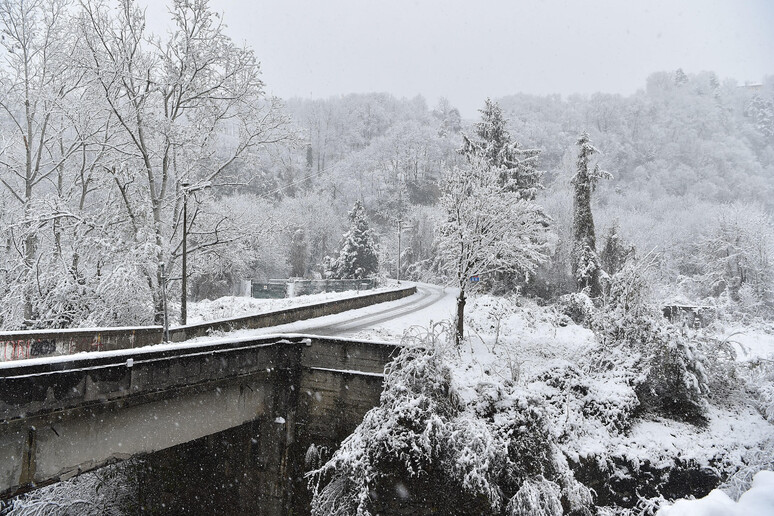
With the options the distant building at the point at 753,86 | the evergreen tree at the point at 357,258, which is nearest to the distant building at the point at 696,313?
the evergreen tree at the point at 357,258

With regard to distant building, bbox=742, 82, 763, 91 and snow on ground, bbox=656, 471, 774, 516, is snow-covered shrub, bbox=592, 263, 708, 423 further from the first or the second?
distant building, bbox=742, 82, 763, 91

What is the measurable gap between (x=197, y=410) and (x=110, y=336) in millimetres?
4186

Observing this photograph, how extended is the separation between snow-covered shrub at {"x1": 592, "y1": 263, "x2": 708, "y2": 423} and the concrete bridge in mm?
6940

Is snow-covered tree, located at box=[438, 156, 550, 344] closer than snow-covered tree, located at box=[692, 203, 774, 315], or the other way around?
snow-covered tree, located at box=[438, 156, 550, 344]

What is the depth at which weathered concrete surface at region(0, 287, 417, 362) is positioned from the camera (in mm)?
9992

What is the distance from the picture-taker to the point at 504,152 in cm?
3142

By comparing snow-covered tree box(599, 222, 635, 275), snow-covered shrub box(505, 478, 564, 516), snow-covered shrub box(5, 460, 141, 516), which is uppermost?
snow-covered tree box(599, 222, 635, 275)

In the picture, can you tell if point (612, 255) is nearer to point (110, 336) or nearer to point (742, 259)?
point (742, 259)

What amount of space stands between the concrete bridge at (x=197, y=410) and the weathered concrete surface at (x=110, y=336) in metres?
3.22

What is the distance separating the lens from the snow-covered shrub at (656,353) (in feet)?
38.5

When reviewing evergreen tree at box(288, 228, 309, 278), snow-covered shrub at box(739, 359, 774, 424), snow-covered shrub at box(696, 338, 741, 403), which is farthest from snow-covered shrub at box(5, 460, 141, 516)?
evergreen tree at box(288, 228, 309, 278)

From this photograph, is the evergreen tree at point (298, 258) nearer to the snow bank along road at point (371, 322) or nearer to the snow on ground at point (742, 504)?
the snow bank along road at point (371, 322)

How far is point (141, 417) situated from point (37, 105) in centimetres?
1520

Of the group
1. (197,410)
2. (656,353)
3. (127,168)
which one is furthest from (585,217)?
(197,410)
